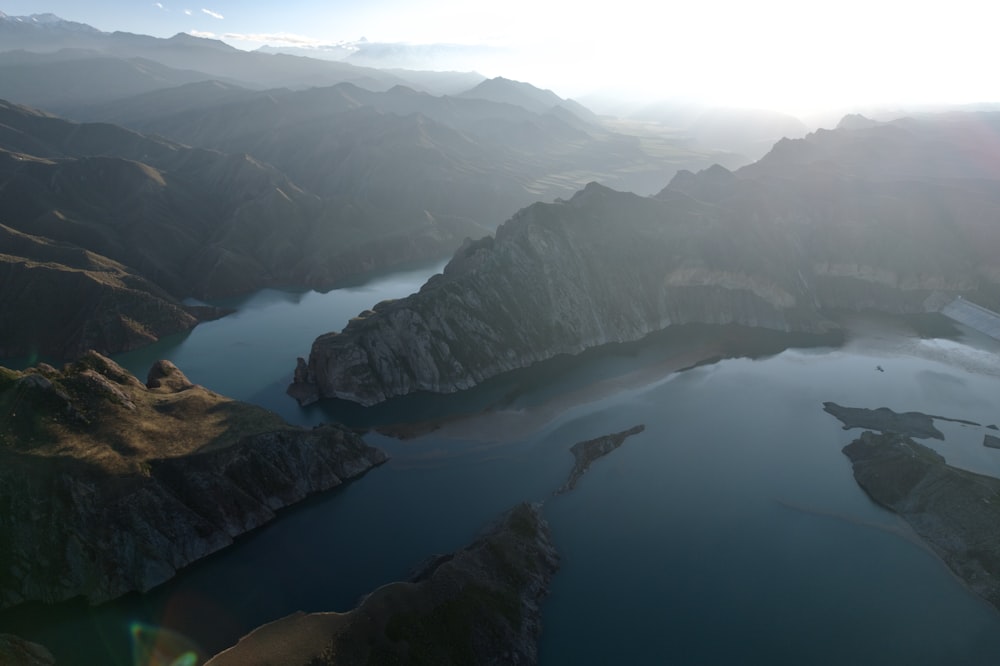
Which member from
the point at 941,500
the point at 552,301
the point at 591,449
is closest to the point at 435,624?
the point at 591,449

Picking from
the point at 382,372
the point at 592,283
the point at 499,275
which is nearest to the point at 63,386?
the point at 382,372

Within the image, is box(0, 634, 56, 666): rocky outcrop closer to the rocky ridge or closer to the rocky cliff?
the rocky cliff

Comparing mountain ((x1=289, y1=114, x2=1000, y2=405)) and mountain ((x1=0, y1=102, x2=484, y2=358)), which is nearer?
mountain ((x1=289, y1=114, x2=1000, y2=405))

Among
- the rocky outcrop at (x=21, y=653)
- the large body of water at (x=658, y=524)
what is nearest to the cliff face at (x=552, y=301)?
the large body of water at (x=658, y=524)

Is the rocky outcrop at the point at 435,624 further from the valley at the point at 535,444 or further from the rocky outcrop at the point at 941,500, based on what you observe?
the rocky outcrop at the point at 941,500

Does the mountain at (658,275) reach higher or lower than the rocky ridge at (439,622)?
higher

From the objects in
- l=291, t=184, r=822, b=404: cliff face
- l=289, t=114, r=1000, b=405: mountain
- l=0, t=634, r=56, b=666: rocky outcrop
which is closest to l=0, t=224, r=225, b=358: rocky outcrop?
l=289, t=114, r=1000, b=405: mountain
